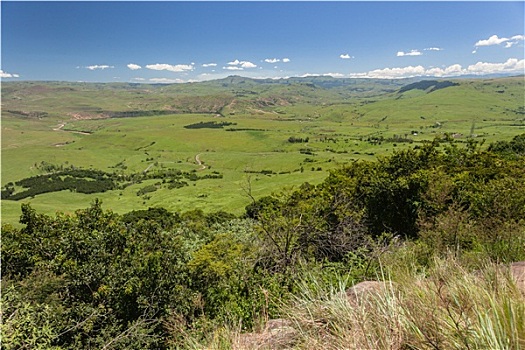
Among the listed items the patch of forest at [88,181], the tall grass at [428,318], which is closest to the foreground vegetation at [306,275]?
the tall grass at [428,318]

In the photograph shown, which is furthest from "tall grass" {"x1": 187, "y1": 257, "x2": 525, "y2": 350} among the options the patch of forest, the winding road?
the winding road

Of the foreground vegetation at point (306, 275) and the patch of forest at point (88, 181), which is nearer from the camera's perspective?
the foreground vegetation at point (306, 275)

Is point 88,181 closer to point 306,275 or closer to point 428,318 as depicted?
point 306,275

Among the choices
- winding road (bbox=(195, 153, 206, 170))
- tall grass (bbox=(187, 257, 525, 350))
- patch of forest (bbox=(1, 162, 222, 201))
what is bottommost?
patch of forest (bbox=(1, 162, 222, 201))

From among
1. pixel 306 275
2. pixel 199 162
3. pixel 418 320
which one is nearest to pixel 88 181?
pixel 199 162

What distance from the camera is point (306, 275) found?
6008 millimetres

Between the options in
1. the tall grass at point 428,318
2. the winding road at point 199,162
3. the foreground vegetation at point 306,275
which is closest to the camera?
the tall grass at point 428,318

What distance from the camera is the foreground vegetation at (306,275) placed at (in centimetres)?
329

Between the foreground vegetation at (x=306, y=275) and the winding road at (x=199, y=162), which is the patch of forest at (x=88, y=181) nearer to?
the winding road at (x=199, y=162)

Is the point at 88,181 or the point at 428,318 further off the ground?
the point at 428,318

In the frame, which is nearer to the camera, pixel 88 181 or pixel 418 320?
pixel 418 320

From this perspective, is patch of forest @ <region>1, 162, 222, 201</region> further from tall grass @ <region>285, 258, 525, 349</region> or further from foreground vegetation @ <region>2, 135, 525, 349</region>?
tall grass @ <region>285, 258, 525, 349</region>

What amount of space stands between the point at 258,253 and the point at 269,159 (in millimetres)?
122565

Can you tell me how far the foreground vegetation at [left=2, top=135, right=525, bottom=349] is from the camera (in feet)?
10.8
